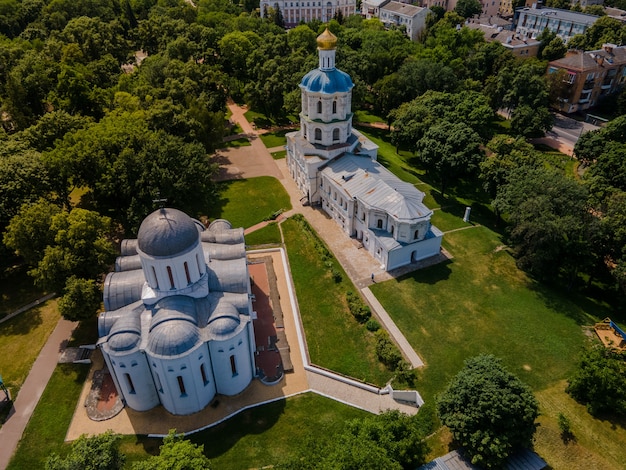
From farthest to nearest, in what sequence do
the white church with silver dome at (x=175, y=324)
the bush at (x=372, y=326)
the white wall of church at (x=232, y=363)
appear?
the bush at (x=372, y=326) → the white wall of church at (x=232, y=363) → the white church with silver dome at (x=175, y=324)

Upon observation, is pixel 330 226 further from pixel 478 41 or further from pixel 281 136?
pixel 478 41

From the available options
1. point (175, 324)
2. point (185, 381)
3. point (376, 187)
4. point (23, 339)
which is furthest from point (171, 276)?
point (376, 187)

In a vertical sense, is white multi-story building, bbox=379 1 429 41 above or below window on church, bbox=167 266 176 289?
above

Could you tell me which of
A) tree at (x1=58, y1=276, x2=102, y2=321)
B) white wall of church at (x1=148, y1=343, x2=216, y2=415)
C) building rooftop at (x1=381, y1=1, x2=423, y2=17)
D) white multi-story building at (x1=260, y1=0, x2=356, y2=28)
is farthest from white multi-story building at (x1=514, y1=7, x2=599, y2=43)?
tree at (x1=58, y1=276, x2=102, y2=321)

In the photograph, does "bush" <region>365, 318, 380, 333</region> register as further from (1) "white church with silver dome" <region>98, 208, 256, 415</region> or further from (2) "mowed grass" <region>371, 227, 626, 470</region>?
(1) "white church with silver dome" <region>98, 208, 256, 415</region>

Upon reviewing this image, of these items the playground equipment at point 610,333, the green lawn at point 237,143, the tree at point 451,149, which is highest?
the tree at point 451,149

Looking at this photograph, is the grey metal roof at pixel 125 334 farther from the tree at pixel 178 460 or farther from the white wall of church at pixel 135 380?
the tree at pixel 178 460

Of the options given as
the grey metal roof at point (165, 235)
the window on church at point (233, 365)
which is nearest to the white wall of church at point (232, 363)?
the window on church at point (233, 365)
